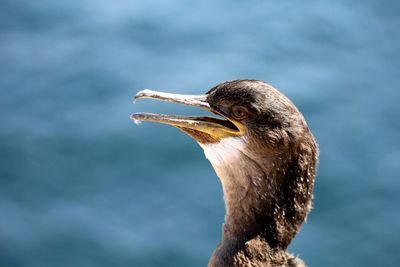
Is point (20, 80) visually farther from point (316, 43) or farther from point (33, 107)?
point (316, 43)

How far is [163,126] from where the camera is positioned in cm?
1010

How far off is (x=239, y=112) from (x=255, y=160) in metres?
0.29

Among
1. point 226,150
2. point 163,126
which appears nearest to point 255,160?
point 226,150

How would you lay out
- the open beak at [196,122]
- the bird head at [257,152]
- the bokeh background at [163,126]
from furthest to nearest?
the bokeh background at [163,126], the open beak at [196,122], the bird head at [257,152]

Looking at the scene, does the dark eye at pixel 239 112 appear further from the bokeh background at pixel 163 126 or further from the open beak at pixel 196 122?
the bokeh background at pixel 163 126

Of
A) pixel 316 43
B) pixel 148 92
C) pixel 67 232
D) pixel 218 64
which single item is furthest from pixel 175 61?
pixel 148 92

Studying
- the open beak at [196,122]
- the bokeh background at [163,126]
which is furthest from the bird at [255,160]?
the bokeh background at [163,126]

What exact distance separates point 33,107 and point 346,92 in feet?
10.6

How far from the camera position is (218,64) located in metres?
10.7

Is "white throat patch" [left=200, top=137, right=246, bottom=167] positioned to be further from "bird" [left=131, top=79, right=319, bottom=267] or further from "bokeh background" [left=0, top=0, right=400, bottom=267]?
"bokeh background" [left=0, top=0, right=400, bottom=267]

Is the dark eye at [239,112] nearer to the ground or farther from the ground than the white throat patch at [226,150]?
farther from the ground

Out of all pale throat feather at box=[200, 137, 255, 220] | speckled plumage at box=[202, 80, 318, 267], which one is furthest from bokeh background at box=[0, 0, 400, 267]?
pale throat feather at box=[200, 137, 255, 220]

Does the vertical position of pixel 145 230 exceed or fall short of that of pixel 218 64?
it falls short

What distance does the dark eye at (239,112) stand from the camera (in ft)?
18.7
